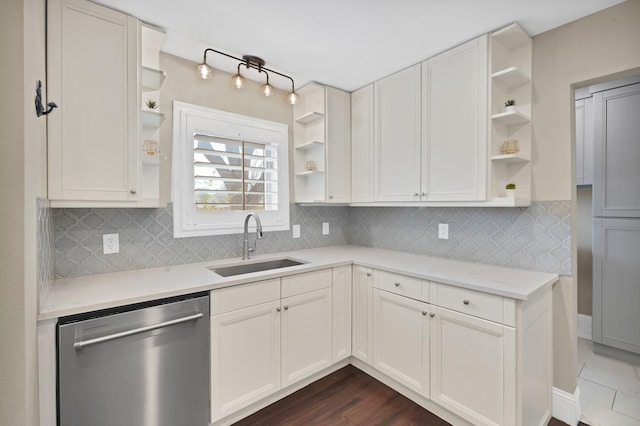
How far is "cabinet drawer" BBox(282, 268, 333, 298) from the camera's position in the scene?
6.62 feet

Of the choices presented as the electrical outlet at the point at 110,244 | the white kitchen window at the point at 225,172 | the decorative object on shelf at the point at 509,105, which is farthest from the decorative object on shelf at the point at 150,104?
the decorative object on shelf at the point at 509,105

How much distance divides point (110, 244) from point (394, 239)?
229cm

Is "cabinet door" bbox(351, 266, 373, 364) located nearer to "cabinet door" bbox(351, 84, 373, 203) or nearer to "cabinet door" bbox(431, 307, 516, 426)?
"cabinet door" bbox(431, 307, 516, 426)

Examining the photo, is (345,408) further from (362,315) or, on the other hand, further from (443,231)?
(443,231)

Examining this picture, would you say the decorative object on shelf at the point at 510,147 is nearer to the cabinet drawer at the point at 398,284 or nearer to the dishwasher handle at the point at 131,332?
the cabinet drawer at the point at 398,284

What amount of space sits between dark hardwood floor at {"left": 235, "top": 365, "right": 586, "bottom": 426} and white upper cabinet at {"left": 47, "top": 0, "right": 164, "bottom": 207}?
1581mm

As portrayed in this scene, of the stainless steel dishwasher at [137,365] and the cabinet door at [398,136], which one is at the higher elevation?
the cabinet door at [398,136]

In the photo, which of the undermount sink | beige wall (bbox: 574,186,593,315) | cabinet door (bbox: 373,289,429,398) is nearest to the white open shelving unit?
cabinet door (bbox: 373,289,429,398)

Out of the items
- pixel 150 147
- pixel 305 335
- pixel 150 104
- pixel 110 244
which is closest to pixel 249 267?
pixel 305 335

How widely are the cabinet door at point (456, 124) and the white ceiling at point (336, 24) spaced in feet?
0.43

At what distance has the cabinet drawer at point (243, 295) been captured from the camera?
67.6 inches

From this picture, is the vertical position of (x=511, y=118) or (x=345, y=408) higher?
(x=511, y=118)

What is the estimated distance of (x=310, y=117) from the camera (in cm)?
274

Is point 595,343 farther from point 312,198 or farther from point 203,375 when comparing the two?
point 203,375
